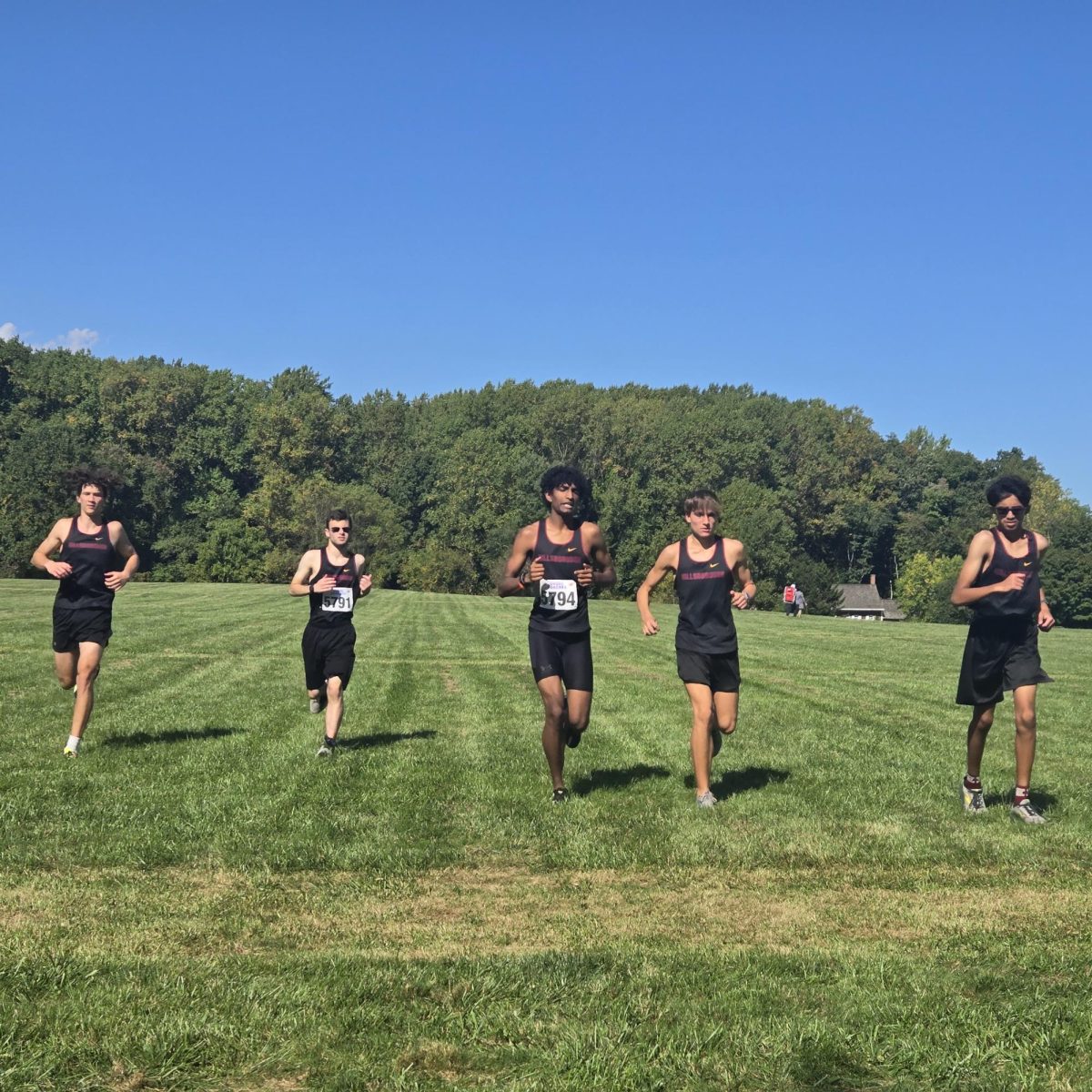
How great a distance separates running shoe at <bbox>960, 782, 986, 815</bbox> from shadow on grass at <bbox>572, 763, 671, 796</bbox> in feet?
A: 7.81

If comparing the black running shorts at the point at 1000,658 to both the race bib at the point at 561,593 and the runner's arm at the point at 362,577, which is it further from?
the runner's arm at the point at 362,577

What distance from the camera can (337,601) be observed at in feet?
34.4

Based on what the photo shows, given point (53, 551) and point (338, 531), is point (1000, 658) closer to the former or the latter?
point (338, 531)

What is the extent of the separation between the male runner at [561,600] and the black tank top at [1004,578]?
108 inches

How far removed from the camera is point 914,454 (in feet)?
410

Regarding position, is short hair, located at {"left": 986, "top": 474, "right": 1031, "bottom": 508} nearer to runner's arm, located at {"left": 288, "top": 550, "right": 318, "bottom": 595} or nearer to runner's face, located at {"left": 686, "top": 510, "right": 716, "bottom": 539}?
runner's face, located at {"left": 686, "top": 510, "right": 716, "bottom": 539}

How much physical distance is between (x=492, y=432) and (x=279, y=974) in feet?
341

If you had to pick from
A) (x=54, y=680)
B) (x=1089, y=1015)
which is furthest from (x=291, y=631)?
(x=1089, y=1015)

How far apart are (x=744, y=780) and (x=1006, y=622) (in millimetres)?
2504

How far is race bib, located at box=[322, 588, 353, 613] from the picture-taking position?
1047 centimetres

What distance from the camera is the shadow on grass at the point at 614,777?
901cm

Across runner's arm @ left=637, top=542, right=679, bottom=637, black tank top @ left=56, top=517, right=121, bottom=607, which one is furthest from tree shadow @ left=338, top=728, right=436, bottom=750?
runner's arm @ left=637, top=542, right=679, bottom=637

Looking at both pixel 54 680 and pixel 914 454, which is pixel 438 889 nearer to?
pixel 54 680

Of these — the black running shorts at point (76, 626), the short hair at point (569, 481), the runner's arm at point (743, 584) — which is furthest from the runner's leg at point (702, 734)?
the black running shorts at point (76, 626)
